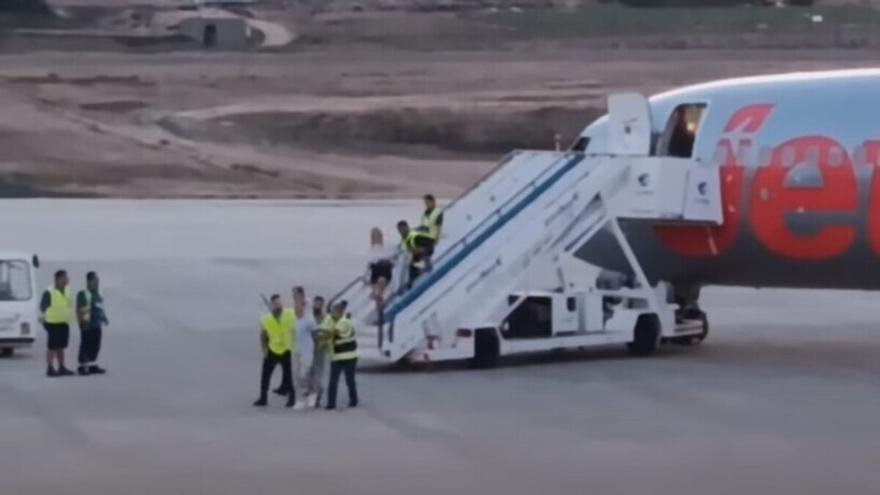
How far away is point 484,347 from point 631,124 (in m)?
4.34

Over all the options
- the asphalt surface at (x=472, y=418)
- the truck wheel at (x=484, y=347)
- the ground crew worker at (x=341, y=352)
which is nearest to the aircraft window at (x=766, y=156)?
the asphalt surface at (x=472, y=418)

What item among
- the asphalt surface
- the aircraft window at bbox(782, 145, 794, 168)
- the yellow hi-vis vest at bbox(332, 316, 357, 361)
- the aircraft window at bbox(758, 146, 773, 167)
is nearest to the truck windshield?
the asphalt surface

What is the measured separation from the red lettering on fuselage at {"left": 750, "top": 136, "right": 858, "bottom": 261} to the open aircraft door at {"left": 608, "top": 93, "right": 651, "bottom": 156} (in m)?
1.93

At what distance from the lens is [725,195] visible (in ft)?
109

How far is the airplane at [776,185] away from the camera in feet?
104

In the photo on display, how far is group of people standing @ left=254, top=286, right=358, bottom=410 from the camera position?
27828 mm

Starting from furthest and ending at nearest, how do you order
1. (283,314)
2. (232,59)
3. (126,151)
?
(232,59) → (126,151) → (283,314)

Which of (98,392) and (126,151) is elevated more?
(126,151)

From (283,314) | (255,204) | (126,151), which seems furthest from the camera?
(126,151)

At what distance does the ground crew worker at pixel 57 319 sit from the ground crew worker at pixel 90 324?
210 millimetres

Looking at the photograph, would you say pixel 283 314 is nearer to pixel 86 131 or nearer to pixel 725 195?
pixel 725 195

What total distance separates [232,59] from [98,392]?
84571mm

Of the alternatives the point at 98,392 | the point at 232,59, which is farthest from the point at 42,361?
the point at 232,59

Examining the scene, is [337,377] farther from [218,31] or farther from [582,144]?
[218,31]
